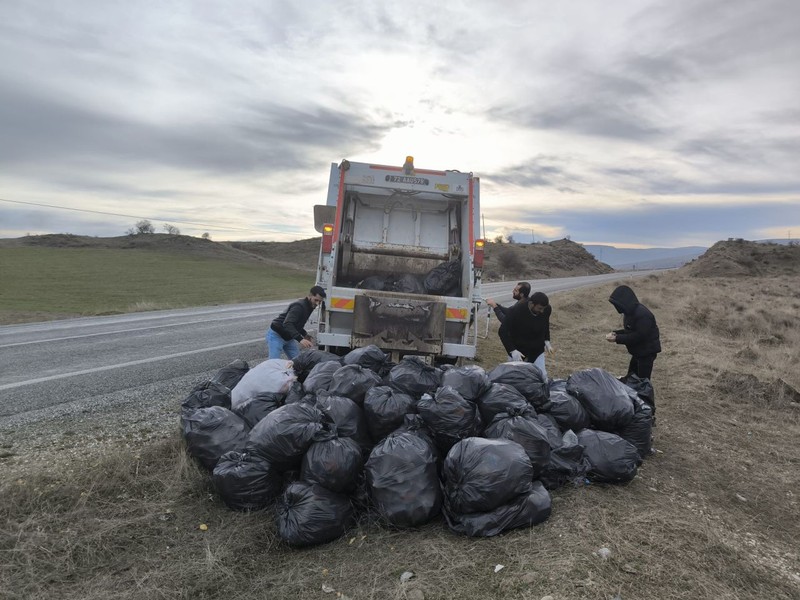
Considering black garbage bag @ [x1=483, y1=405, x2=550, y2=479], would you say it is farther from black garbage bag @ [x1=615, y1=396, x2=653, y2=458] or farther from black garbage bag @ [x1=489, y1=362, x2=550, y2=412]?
black garbage bag @ [x1=615, y1=396, x2=653, y2=458]

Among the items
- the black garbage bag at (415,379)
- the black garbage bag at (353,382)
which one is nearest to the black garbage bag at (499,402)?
the black garbage bag at (415,379)

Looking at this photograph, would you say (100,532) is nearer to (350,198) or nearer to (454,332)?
(454,332)

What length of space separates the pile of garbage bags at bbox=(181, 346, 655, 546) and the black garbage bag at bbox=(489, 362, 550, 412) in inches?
0.4

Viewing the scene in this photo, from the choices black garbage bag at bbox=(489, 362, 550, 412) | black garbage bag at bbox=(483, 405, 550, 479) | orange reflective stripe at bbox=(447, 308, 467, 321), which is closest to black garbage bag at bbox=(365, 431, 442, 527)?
black garbage bag at bbox=(483, 405, 550, 479)

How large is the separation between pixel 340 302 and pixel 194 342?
4.03 meters

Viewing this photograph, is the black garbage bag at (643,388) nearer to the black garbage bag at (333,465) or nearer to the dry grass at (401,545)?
the dry grass at (401,545)

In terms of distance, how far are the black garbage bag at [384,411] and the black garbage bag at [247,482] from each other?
0.71 metres

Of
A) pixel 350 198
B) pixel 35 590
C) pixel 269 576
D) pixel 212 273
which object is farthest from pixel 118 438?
pixel 212 273

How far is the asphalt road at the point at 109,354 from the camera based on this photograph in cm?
549

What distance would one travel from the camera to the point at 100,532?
2.90m

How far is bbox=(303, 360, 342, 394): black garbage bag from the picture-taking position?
4117 mm

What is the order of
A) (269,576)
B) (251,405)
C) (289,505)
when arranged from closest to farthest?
(269,576)
(289,505)
(251,405)

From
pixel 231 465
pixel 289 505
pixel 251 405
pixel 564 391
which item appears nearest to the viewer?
pixel 289 505

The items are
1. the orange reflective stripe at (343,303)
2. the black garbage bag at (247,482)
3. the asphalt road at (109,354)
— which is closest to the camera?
the black garbage bag at (247,482)
